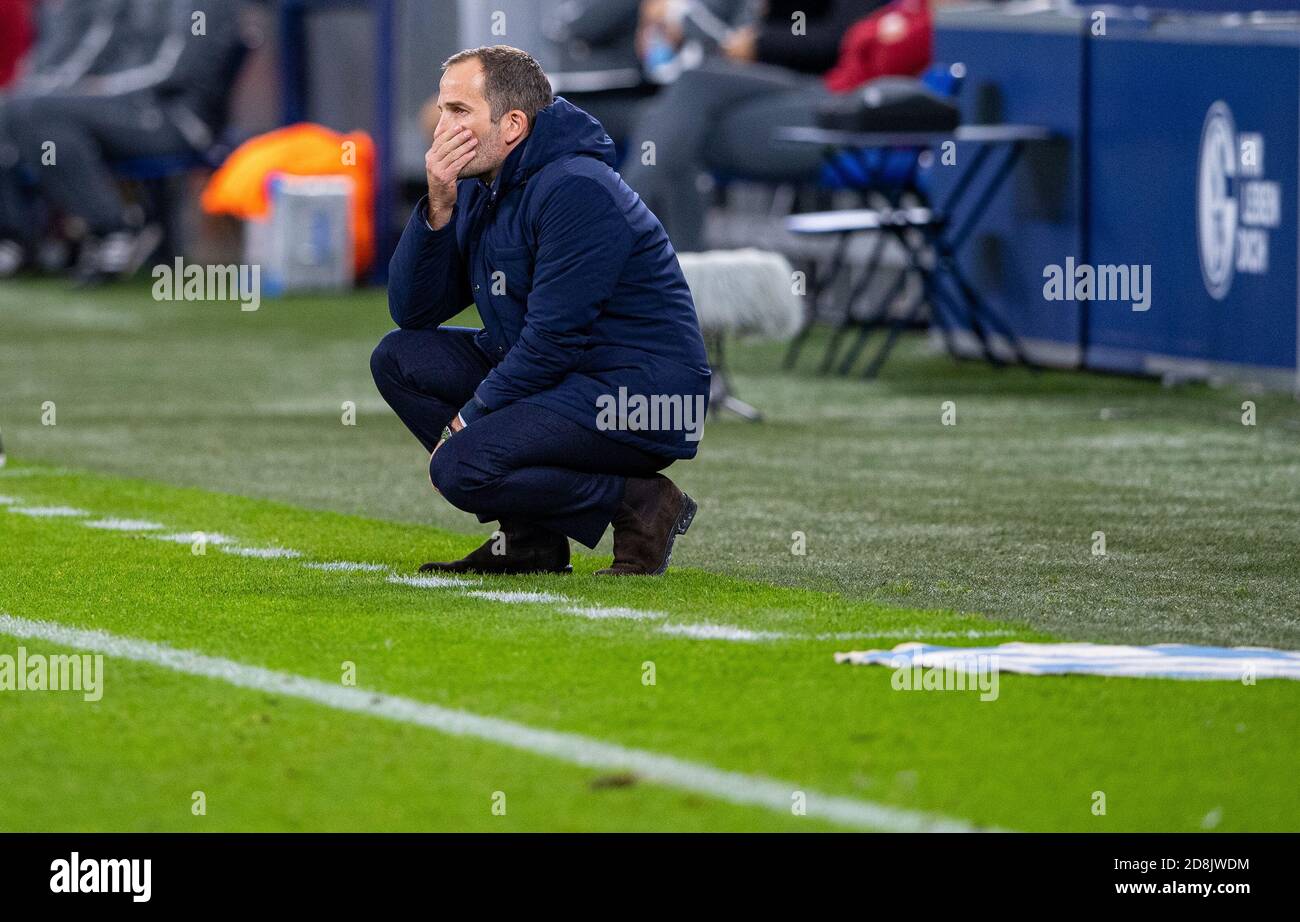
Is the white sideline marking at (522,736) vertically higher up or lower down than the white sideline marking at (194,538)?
lower down

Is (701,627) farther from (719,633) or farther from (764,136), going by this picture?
(764,136)

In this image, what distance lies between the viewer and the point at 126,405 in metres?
11.3

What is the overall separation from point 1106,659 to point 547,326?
5.40 ft

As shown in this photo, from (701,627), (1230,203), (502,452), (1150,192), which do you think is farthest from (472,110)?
(1150,192)

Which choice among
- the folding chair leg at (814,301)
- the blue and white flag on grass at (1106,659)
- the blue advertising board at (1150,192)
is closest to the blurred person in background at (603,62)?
the folding chair leg at (814,301)

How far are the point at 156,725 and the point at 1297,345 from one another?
23.1 ft

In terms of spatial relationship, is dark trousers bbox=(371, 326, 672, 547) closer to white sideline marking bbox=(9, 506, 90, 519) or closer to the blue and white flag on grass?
the blue and white flag on grass

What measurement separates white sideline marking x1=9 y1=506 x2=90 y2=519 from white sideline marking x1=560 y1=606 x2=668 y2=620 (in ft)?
7.81

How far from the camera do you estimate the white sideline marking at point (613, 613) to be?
5683 millimetres

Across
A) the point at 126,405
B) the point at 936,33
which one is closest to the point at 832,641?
the point at 126,405

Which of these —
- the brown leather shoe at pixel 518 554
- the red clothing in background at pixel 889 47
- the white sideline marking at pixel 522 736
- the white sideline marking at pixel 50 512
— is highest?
the red clothing in background at pixel 889 47

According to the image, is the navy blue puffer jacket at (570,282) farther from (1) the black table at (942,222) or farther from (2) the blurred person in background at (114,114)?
(2) the blurred person in background at (114,114)

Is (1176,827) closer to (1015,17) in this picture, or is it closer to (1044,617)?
(1044,617)

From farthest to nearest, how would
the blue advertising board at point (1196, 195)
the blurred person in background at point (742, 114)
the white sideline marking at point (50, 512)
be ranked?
the blurred person in background at point (742, 114) → the blue advertising board at point (1196, 195) → the white sideline marking at point (50, 512)
